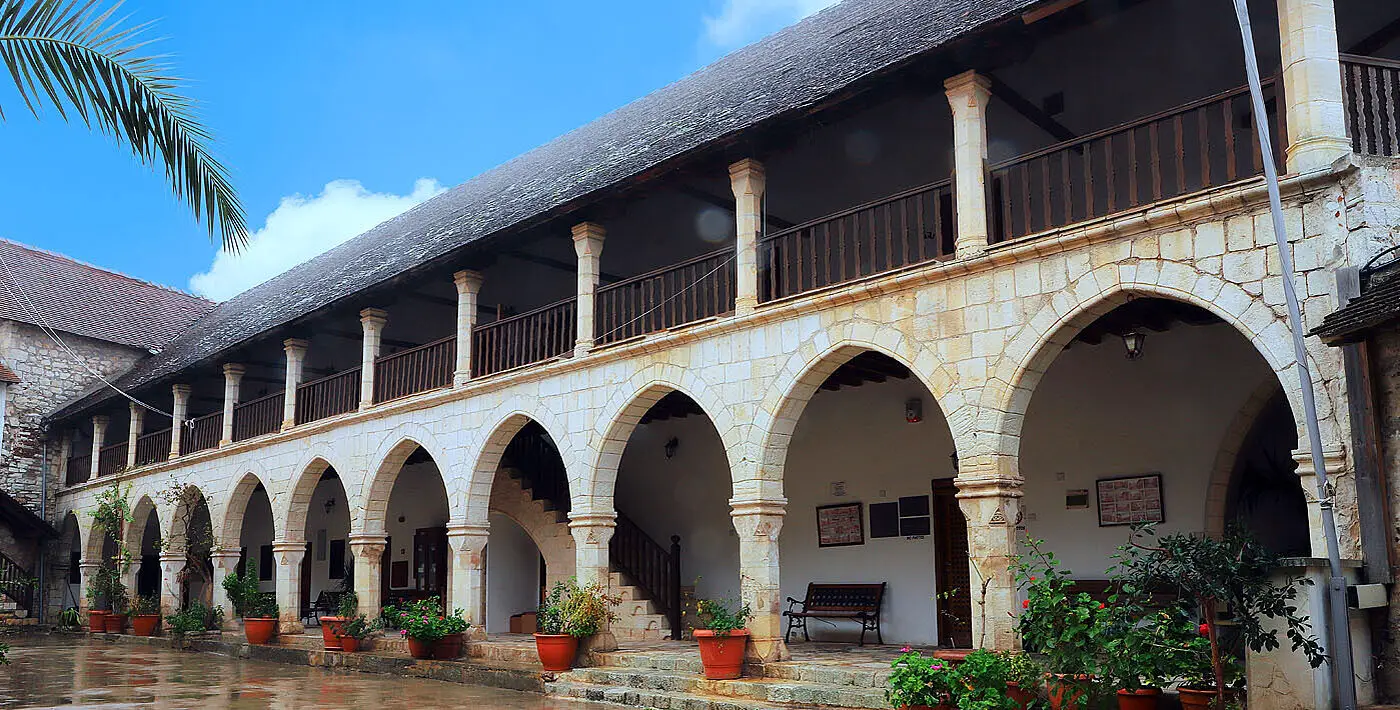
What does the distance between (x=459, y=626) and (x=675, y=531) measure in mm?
3181

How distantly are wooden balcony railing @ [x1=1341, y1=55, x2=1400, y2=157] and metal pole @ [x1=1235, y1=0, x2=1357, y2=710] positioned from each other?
1.18 meters

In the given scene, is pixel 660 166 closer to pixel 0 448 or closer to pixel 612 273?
pixel 612 273

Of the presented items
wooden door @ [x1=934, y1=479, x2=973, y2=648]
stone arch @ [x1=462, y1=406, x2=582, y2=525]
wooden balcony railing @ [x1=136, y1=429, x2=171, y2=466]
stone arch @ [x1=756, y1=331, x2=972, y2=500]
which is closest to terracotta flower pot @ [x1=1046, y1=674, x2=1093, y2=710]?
A: stone arch @ [x1=756, y1=331, x2=972, y2=500]

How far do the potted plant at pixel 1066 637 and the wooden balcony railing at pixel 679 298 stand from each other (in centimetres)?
420

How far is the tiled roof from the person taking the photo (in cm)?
2469

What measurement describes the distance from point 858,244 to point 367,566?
796cm

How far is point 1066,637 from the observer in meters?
6.48

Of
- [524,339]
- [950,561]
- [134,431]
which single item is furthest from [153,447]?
[950,561]

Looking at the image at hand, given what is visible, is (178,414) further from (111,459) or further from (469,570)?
(469,570)

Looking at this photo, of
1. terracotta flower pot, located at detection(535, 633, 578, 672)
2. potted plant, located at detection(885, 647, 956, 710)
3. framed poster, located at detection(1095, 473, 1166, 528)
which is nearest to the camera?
potted plant, located at detection(885, 647, 956, 710)

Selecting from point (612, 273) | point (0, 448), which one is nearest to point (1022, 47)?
point (612, 273)

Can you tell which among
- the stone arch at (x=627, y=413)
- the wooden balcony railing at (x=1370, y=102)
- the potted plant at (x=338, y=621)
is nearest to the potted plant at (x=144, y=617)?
the potted plant at (x=338, y=621)

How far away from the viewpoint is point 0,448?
2305 cm

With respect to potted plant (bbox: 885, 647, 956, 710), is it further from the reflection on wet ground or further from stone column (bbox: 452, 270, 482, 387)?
stone column (bbox: 452, 270, 482, 387)
